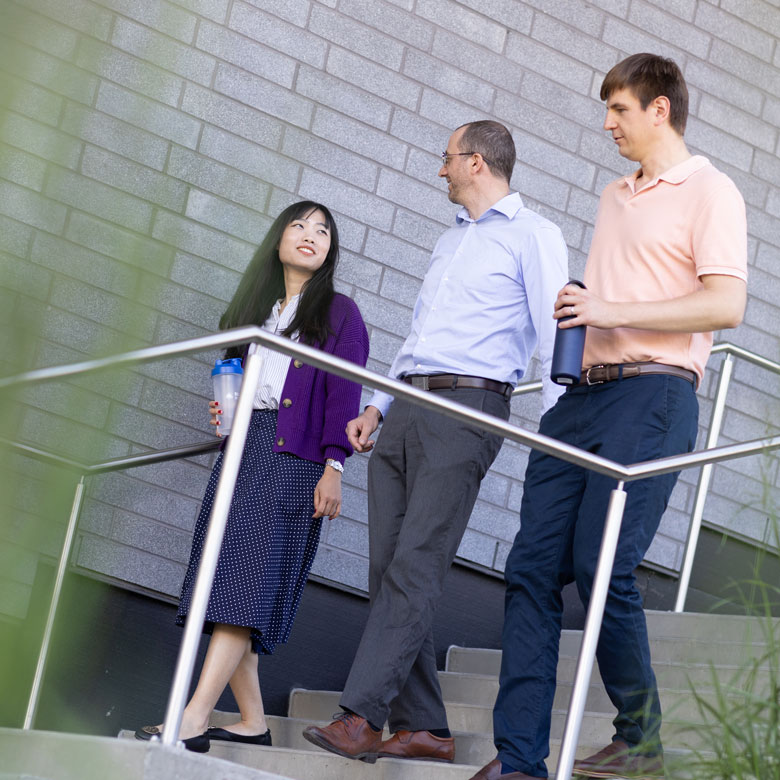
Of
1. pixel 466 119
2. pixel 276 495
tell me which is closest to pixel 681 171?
pixel 276 495

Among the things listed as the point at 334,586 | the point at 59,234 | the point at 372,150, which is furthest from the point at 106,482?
the point at 372,150

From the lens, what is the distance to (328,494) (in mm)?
2438

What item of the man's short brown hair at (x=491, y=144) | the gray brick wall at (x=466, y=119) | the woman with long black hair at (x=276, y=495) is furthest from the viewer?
the gray brick wall at (x=466, y=119)

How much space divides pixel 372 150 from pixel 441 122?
281 millimetres

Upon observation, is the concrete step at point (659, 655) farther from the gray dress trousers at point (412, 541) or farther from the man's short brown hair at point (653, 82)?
the man's short brown hair at point (653, 82)

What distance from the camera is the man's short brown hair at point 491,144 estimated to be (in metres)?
2.52

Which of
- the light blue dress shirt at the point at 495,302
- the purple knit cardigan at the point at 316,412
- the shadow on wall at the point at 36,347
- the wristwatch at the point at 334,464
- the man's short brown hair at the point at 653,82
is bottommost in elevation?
the shadow on wall at the point at 36,347

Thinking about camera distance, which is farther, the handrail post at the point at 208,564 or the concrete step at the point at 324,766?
the concrete step at the point at 324,766

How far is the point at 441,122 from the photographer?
3750 mm

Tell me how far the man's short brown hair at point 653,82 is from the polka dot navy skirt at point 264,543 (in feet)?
3.40

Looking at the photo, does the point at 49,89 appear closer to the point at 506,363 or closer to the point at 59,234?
the point at 59,234

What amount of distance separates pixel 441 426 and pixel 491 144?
26.4 inches


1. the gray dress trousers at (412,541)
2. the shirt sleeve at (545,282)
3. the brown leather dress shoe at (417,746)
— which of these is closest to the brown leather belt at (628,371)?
the shirt sleeve at (545,282)

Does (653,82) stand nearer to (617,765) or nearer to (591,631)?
(591,631)
